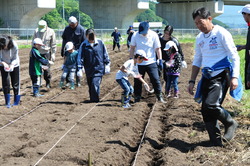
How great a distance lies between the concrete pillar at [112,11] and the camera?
48.8 metres

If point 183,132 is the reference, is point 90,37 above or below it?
above

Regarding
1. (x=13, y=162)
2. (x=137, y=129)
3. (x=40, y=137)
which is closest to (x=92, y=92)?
(x=137, y=129)

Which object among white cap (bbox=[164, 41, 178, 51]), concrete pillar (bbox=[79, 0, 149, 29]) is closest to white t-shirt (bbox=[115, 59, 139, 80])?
white cap (bbox=[164, 41, 178, 51])

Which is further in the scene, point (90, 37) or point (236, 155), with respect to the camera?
point (90, 37)

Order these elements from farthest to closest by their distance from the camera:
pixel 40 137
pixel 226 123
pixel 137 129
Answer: pixel 137 129, pixel 40 137, pixel 226 123

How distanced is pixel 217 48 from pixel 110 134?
2.30 metres

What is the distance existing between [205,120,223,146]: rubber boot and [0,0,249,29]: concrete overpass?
32.0 m

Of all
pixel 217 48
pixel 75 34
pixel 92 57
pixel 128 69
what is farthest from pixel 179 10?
pixel 217 48

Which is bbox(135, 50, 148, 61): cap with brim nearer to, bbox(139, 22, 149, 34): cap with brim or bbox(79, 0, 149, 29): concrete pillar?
bbox(139, 22, 149, 34): cap with brim

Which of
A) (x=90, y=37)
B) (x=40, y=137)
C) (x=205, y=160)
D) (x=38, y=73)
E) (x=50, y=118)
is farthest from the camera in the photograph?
(x=38, y=73)

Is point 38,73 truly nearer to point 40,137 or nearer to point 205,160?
point 40,137

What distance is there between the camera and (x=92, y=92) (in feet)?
30.0

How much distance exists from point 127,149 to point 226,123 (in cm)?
144

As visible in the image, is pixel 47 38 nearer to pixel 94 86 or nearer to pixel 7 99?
pixel 94 86
